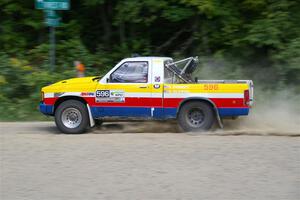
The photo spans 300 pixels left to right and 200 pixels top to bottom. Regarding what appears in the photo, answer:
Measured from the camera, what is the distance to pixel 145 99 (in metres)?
11.3

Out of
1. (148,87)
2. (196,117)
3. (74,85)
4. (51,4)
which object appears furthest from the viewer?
(51,4)

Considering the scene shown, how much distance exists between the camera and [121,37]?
1931 centimetres

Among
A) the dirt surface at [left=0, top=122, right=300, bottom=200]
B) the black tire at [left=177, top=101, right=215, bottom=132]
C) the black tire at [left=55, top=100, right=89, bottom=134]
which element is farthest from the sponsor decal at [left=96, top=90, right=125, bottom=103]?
the black tire at [left=177, top=101, right=215, bottom=132]

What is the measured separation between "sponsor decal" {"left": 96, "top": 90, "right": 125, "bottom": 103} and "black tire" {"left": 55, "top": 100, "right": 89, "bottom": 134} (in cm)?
43

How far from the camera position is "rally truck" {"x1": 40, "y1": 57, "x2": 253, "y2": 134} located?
1115 centimetres

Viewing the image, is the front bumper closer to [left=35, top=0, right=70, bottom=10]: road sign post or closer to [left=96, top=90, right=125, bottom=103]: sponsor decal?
[left=96, top=90, right=125, bottom=103]: sponsor decal

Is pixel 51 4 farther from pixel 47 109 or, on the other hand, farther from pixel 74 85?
pixel 47 109

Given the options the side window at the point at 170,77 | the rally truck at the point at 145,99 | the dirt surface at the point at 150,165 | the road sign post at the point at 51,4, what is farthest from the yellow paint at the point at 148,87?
the road sign post at the point at 51,4

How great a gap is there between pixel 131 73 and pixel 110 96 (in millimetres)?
675

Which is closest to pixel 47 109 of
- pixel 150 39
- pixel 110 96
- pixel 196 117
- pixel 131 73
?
pixel 110 96

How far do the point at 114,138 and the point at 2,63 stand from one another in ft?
25.6

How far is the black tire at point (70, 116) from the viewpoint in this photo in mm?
11656

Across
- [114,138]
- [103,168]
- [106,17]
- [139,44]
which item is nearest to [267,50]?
[139,44]

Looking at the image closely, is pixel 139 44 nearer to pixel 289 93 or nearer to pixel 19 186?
pixel 289 93
